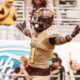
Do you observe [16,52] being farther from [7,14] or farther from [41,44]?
[41,44]

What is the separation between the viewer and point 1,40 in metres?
9.30

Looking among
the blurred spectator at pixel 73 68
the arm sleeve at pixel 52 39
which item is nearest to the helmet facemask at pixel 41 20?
the arm sleeve at pixel 52 39

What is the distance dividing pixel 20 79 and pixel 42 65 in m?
2.31

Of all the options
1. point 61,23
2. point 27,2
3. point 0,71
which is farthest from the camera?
point 27,2

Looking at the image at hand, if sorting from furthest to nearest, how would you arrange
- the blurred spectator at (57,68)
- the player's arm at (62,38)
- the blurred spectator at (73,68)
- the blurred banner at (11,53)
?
the blurred banner at (11,53)
the blurred spectator at (73,68)
the blurred spectator at (57,68)
the player's arm at (62,38)

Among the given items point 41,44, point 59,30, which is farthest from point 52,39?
point 59,30

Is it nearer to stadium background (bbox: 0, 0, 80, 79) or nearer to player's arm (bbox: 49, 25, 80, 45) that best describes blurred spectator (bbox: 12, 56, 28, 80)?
stadium background (bbox: 0, 0, 80, 79)

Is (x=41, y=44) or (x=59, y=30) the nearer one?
(x=41, y=44)

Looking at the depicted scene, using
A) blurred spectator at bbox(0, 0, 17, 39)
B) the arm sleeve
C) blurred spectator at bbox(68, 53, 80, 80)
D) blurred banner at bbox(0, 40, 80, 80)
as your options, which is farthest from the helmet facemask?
blurred spectator at bbox(0, 0, 17, 39)

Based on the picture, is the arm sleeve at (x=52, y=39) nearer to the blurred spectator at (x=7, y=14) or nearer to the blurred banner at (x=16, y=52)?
the blurred banner at (x=16, y=52)

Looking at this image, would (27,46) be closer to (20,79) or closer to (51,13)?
(20,79)

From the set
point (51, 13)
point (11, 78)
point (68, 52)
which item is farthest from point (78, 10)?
point (51, 13)

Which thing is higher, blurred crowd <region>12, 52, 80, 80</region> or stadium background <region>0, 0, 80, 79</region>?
stadium background <region>0, 0, 80, 79</region>

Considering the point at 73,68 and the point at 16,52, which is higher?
the point at 16,52
